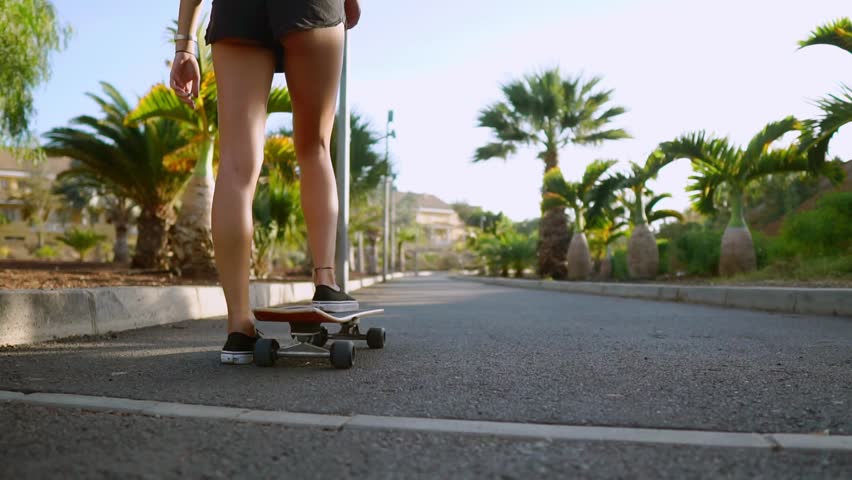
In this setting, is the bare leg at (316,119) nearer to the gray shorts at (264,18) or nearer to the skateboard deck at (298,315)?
the gray shorts at (264,18)

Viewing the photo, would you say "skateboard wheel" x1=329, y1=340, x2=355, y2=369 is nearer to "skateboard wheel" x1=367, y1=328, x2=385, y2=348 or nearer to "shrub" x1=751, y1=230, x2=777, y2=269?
"skateboard wheel" x1=367, y1=328, x2=385, y2=348

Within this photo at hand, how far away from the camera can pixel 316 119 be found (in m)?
2.60

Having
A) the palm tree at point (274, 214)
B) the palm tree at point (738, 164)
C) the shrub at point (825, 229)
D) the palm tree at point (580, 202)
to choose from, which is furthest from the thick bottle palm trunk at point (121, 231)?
the shrub at point (825, 229)

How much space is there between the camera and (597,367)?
7.82 feet

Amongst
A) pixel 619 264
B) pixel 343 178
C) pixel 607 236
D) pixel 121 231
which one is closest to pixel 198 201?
pixel 343 178

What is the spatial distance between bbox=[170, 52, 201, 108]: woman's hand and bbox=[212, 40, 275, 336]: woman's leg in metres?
0.18

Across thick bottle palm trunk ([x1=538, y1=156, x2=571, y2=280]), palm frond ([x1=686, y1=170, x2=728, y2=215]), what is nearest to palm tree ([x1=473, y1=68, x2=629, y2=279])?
thick bottle palm trunk ([x1=538, y1=156, x2=571, y2=280])

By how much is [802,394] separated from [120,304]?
3.53 meters

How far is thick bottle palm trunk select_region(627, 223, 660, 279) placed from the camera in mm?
13172

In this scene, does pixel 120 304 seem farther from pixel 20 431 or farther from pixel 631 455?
pixel 631 455

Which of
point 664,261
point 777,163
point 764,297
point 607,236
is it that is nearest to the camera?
point 764,297

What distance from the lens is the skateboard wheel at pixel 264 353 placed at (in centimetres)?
227

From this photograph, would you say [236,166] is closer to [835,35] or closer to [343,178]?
[343,178]

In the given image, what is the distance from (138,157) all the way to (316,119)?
11.7 metres
